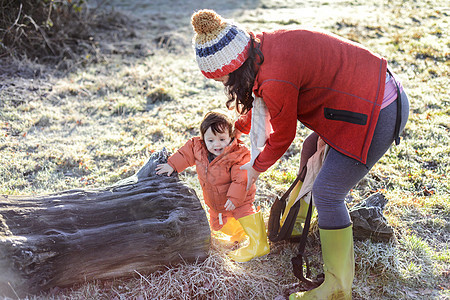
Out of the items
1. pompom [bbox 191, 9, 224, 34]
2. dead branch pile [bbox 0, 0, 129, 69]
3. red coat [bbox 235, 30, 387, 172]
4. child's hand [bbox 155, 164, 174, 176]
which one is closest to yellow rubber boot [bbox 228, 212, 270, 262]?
child's hand [bbox 155, 164, 174, 176]

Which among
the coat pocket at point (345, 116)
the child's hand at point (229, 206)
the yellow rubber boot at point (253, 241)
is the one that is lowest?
the yellow rubber boot at point (253, 241)

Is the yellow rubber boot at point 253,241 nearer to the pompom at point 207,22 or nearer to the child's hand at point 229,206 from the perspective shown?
the child's hand at point 229,206

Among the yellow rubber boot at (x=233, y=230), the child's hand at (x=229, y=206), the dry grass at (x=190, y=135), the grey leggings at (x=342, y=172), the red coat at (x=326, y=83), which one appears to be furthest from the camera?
the yellow rubber boot at (x=233, y=230)

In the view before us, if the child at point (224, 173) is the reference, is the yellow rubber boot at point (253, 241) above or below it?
below

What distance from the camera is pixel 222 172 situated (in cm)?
305

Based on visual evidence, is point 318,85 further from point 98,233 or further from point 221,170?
point 98,233

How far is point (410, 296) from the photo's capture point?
275 centimetres

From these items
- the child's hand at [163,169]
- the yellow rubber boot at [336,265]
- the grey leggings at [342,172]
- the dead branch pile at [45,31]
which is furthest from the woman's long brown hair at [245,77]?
the dead branch pile at [45,31]

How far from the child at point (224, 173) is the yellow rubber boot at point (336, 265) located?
0.56 meters

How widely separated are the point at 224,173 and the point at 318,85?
43.7 inches

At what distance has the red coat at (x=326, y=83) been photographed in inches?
85.2

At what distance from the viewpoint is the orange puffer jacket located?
2963 mm

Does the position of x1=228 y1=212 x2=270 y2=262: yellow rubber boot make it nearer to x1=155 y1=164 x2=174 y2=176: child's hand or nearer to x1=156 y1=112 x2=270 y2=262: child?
x1=156 y1=112 x2=270 y2=262: child

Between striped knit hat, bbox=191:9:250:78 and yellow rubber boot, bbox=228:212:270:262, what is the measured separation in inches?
47.1
